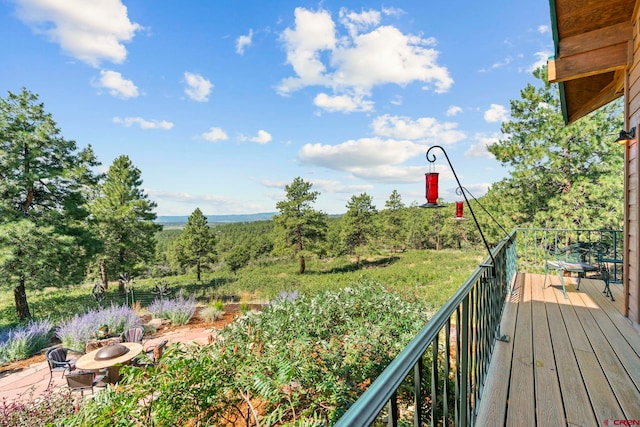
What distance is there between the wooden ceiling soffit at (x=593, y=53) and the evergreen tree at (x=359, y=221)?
1776 cm

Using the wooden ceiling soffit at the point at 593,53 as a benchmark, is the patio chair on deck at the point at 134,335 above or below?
below

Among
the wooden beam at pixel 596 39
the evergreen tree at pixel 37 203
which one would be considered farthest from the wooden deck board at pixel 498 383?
the evergreen tree at pixel 37 203

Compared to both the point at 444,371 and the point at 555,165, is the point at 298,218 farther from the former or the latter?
the point at 444,371

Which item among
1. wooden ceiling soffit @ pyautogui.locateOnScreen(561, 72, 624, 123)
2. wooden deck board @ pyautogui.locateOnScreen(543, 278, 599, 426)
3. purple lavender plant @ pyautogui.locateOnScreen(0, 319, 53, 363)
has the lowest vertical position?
purple lavender plant @ pyautogui.locateOnScreen(0, 319, 53, 363)

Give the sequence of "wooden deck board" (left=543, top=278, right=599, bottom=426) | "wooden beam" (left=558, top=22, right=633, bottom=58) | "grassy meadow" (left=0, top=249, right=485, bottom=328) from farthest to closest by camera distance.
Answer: "grassy meadow" (left=0, top=249, right=485, bottom=328)
"wooden beam" (left=558, top=22, right=633, bottom=58)
"wooden deck board" (left=543, top=278, right=599, bottom=426)

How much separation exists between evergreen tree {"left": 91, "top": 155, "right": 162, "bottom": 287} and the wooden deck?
13.7 meters

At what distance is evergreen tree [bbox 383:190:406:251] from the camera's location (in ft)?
75.0

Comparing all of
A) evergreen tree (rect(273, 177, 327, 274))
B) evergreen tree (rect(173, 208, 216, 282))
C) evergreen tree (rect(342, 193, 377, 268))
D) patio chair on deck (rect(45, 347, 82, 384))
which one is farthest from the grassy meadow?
patio chair on deck (rect(45, 347, 82, 384))

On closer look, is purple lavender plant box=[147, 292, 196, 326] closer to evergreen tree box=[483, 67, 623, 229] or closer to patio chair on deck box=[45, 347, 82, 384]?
patio chair on deck box=[45, 347, 82, 384]

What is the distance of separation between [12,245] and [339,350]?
9.19 metres

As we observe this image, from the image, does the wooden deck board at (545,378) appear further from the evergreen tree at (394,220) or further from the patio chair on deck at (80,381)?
the evergreen tree at (394,220)

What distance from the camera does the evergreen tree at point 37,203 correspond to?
754cm

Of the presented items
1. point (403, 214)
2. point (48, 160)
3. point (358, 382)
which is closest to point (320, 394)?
point (358, 382)

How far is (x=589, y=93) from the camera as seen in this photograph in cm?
411
